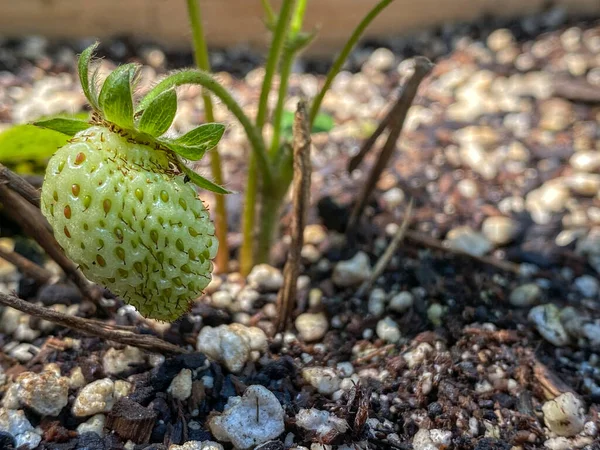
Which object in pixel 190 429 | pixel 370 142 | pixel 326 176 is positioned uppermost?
pixel 370 142

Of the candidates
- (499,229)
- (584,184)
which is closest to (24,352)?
(499,229)

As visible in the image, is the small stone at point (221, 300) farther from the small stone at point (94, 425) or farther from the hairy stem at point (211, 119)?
the small stone at point (94, 425)

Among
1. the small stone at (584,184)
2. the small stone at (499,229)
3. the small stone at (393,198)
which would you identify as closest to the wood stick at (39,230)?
the small stone at (393,198)

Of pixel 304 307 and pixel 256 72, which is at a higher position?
pixel 256 72

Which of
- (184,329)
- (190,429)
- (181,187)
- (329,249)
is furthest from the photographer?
(329,249)

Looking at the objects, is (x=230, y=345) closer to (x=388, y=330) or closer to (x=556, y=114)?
(x=388, y=330)

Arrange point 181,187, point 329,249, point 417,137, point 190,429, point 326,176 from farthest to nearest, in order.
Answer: point 417,137 < point 326,176 < point 329,249 < point 190,429 < point 181,187

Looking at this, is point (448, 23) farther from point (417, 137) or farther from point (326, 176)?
point (326, 176)

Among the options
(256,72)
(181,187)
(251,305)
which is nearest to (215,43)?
(256,72)

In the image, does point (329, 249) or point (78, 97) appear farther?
point (78, 97)
